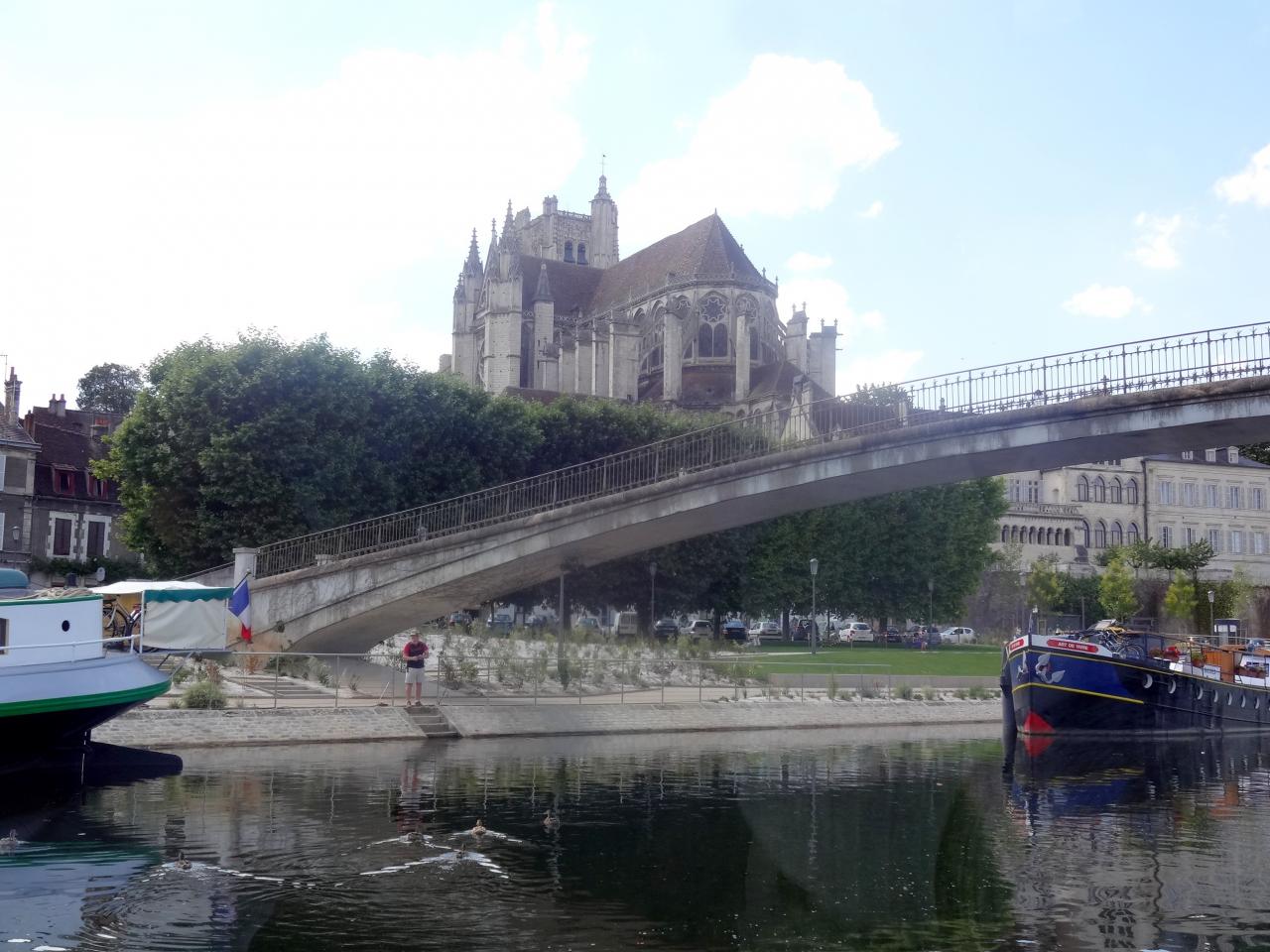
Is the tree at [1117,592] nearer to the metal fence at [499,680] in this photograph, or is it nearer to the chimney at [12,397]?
the metal fence at [499,680]

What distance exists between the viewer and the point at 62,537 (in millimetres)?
63750

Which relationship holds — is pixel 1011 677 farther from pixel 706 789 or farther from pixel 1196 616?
pixel 1196 616

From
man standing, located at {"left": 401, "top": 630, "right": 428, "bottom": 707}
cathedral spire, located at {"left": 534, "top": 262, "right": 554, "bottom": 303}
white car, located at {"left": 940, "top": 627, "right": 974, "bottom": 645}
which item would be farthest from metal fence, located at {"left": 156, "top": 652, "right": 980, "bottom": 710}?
cathedral spire, located at {"left": 534, "top": 262, "right": 554, "bottom": 303}

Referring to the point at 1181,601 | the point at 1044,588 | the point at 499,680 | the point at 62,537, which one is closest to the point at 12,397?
the point at 62,537

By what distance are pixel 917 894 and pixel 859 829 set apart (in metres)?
Answer: 3.96

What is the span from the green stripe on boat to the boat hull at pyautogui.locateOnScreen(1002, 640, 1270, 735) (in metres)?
21.5

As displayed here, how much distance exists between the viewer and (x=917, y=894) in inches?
503

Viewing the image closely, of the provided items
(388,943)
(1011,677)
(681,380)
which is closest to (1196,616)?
(681,380)

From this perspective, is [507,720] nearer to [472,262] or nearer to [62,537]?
[62,537]

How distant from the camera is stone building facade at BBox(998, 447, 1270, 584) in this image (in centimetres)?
9512

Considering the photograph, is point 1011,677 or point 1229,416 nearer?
point 1229,416

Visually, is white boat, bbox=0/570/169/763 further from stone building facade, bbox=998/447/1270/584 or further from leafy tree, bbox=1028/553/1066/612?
stone building facade, bbox=998/447/1270/584

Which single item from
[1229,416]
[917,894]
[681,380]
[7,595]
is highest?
[681,380]

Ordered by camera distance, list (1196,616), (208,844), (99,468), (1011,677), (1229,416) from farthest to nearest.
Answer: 1. (1196,616)
2. (99,468)
3. (1011,677)
4. (1229,416)
5. (208,844)
